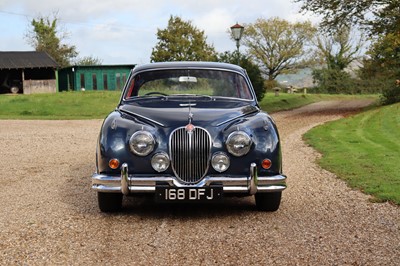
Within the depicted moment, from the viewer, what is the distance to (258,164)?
5895 mm

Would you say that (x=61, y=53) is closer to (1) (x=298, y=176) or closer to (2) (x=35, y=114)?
(2) (x=35, y=114)

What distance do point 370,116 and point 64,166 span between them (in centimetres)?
1507

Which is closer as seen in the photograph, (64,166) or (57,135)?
(64,166)

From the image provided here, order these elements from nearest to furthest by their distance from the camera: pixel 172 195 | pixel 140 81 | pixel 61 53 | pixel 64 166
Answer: pixel 172 195, pixel 140 81, pixel 64 166, pixel 61 53

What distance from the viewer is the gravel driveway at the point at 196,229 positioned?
4543 millimetres

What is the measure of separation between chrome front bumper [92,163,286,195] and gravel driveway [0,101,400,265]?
1.11 ft

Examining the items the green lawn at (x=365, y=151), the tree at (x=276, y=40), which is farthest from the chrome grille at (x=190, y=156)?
the tree at (x=276, y=40)

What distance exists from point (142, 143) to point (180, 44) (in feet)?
187

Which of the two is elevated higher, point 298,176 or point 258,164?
point 258,164

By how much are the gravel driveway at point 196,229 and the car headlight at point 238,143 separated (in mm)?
715

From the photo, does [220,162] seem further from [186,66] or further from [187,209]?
[186,66]

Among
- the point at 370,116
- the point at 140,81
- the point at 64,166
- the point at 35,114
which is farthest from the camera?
the point at 35,114

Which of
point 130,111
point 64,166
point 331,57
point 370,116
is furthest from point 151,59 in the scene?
point 130,111

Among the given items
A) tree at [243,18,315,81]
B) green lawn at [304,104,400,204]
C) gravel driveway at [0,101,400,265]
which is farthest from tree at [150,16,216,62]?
gravel driveway at [0,101,400,265]
